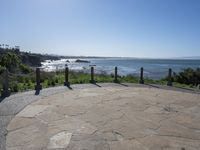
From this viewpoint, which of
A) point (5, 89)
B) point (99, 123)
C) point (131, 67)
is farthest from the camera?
point (131, 67)

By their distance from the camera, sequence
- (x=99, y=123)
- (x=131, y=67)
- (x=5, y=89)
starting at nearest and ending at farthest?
(x=99, y=123) → (x=5, y=89) → (x=131, y=67)

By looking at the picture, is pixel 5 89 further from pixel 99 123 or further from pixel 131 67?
pixel 131 67

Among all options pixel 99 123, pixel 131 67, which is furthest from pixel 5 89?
pixel 131 67

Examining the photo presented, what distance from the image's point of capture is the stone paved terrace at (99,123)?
4320mm

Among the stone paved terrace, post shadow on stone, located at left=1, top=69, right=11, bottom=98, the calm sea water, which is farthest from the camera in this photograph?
the calm sea water

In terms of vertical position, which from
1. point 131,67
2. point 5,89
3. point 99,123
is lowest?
point 131,67

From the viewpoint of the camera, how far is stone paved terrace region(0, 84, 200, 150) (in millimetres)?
4320

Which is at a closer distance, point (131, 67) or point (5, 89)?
point (5, 89)

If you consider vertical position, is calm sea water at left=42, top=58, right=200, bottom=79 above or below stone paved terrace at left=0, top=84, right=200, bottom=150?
below

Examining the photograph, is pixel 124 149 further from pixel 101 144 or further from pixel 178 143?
pixel 178 143

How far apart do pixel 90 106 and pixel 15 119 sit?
7.54 ft

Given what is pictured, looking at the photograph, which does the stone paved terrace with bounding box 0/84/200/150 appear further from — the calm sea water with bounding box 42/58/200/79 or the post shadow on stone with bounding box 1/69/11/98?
the calm sea water with bounding box 42/58/200/79

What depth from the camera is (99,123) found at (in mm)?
5496

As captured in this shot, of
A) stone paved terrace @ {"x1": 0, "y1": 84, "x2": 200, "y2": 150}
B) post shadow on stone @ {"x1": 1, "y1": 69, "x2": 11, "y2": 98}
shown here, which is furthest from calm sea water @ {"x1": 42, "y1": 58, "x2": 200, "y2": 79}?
stone paved terrace @ {"x1": 0, "y1": 84, "x2": 200, "y2": 150}
